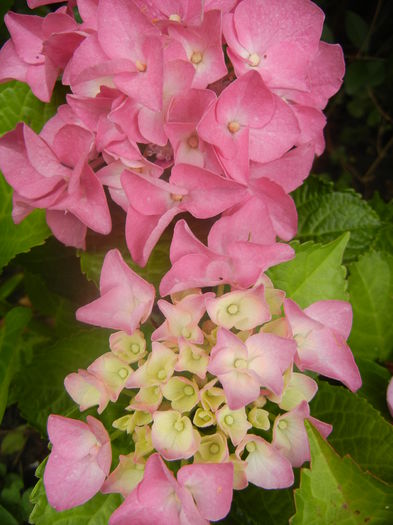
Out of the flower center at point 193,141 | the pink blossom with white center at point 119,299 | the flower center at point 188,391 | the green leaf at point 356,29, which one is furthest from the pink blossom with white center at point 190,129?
the green leaf at point 356,29

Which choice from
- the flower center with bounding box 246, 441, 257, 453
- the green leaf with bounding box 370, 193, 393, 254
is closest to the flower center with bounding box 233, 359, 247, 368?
the flower center with bounding box 246, 441, 257, 453

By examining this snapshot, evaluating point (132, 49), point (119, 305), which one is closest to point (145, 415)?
point (119, 305)

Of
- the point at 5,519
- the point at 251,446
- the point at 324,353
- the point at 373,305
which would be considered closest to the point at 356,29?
the point at 373,305

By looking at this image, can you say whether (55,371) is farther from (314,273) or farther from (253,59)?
(253,59)

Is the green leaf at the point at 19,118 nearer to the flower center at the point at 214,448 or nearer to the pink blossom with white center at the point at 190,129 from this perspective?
the pink blossom with white center at the point at 190,129

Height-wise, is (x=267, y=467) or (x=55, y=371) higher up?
(x=267, y=467)

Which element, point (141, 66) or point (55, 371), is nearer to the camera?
point (141, 66)

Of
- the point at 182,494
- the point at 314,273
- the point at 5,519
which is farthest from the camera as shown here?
the point at 5,519
